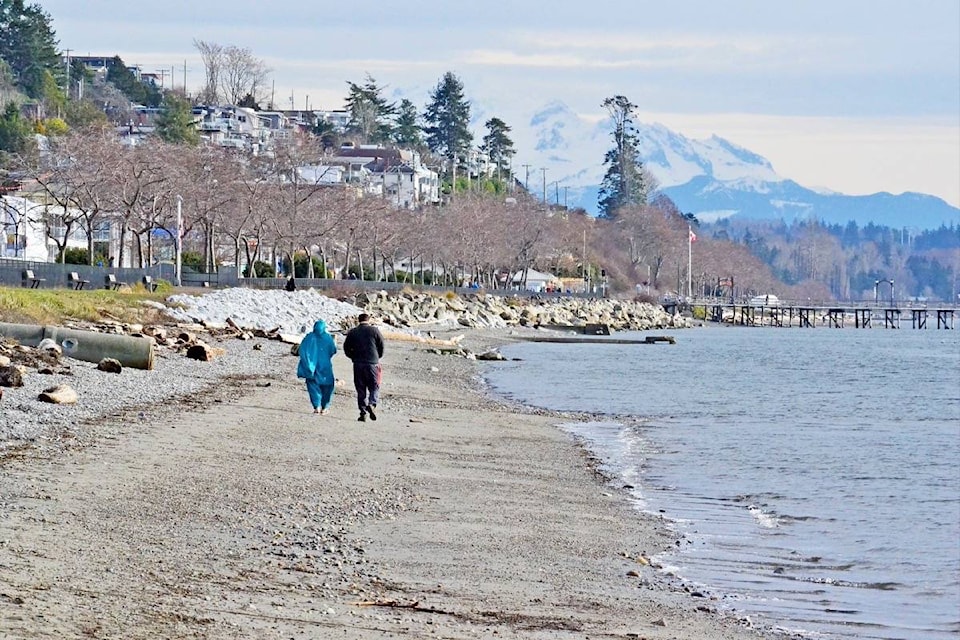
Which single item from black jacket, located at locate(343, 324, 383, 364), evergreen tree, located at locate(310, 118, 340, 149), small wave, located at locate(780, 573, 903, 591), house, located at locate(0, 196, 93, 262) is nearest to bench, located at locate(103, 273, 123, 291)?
house, located at locate(0, 196, 93, 262)

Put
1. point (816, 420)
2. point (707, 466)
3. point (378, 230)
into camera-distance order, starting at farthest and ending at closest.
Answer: point (378, 230) < point (816, 420) < point (707, 466)

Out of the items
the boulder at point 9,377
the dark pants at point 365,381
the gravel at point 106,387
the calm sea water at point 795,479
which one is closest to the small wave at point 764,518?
the calm sea water at point 795,479

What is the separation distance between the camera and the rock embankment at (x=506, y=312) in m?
78.1

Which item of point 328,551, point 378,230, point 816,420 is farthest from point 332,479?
point 378,230

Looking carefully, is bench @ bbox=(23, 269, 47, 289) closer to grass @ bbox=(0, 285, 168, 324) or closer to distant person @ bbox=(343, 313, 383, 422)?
grass @ bbox=(0, 285, 168, 324)

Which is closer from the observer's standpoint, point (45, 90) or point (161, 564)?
point (161, 564)

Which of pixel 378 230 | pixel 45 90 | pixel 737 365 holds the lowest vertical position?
pixel 737 365

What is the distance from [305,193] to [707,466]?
229 feet

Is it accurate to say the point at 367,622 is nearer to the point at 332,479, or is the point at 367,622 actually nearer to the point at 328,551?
the point at 328,551

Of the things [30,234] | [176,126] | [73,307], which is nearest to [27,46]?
[176,126]

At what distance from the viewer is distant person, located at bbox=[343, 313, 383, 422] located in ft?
76.3

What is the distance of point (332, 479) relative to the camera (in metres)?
17.1

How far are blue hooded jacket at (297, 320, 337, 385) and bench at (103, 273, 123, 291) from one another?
35631 millimetres

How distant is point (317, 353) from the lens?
23.5m
